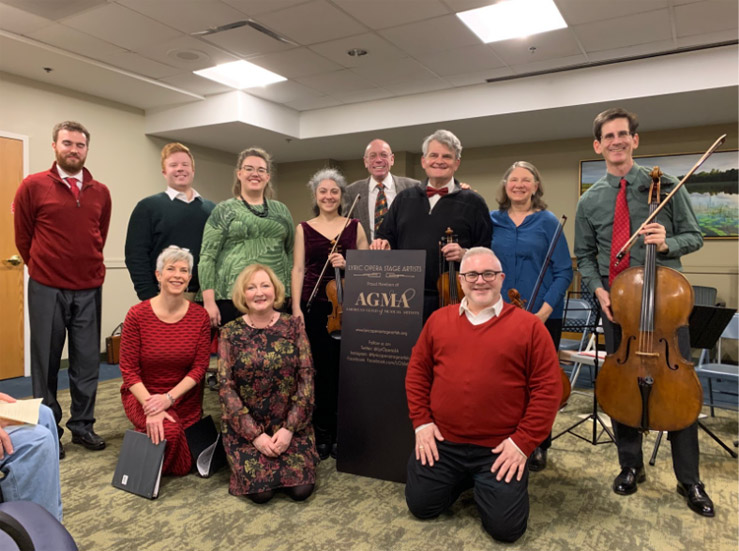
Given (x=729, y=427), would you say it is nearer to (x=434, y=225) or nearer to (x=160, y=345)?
(x=434, y=225)

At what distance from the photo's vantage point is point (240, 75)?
5254 mm

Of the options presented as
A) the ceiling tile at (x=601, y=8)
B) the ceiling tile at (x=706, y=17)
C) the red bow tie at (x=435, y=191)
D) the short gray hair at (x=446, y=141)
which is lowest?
the red bow tie at (x=435, y=191)

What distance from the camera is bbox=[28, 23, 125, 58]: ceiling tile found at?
408cm

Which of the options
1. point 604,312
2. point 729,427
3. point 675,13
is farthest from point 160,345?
point 675,13

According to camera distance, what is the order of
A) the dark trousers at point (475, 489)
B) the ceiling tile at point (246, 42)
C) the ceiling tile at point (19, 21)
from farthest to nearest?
the ceiling tile at point (246, 42) → the ceiling tile at point (19, 21) → the dark trousers at point (475, 489)

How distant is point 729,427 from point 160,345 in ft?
11.5

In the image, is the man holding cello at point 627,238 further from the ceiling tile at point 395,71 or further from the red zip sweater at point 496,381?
the ceiling tile at point 395,71

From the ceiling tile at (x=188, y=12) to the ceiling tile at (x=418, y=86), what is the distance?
1.96 m

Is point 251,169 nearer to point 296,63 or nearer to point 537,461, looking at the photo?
point 537,461

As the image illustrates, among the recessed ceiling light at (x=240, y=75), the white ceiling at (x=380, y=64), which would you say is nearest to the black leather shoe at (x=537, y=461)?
the white ceiling at (x=380, y=64)

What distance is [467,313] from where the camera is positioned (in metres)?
2.16

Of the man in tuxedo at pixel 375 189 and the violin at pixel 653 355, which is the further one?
the man in tuxedo at pixel 375 189

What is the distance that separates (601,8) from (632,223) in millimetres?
2104

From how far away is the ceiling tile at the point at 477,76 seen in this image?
5.04 metres
